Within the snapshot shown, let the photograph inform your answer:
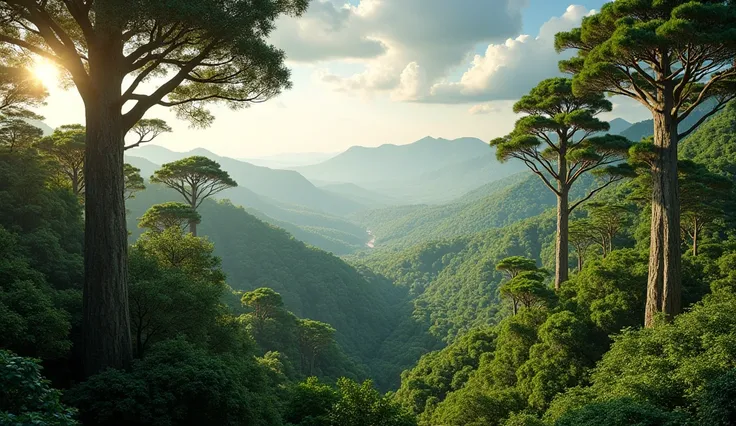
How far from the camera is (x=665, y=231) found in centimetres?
987

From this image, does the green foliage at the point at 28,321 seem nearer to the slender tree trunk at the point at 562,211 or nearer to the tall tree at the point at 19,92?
the tall tree at the point at 19,92

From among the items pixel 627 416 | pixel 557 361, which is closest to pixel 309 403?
pixel 627 416

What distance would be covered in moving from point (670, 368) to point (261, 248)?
66042 mm

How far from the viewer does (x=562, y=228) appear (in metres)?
15.9

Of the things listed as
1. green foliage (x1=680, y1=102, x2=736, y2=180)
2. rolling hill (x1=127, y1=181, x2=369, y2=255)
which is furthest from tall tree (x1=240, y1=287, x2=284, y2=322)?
rolling hill (x1=127, y1=181, x2=369, y2=255)

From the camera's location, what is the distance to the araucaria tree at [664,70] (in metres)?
8.51

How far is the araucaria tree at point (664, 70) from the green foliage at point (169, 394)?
949 cm

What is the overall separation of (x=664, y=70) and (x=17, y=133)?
2222 cm

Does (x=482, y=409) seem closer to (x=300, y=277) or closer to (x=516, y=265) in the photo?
(x=516, y=265)

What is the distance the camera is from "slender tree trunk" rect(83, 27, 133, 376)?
23.3ft

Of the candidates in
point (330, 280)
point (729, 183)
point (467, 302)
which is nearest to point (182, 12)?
point (729, 183)

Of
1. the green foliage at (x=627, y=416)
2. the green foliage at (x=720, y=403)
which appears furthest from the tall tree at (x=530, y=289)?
the green foliage at (x=720, y=403)

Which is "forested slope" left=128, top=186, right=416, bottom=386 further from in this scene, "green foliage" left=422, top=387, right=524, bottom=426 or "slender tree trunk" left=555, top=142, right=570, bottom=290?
"green foliage" left=422, top=387, right=524, bottom=426

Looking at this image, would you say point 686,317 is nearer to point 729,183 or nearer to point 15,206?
point 729,183
